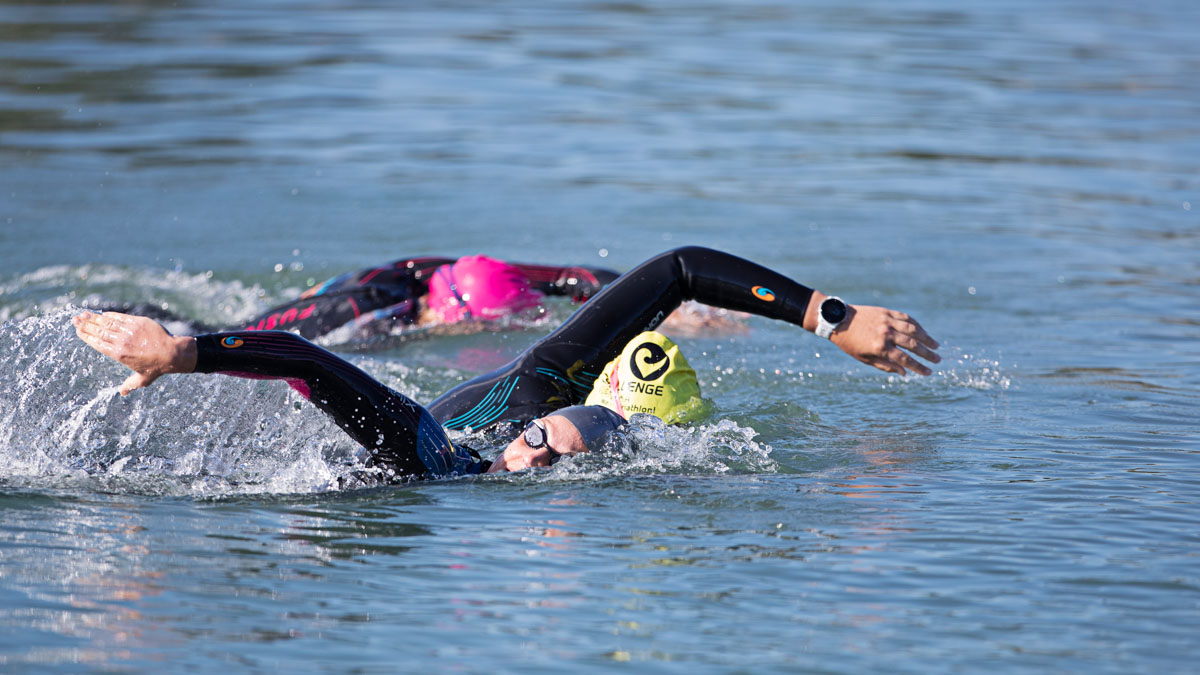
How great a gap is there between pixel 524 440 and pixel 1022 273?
19.7 ft

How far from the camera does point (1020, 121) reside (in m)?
16.1

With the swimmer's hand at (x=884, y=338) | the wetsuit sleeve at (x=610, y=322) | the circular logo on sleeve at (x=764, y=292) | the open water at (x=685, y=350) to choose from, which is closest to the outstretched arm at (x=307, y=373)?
the open water at (x=685, y=350)

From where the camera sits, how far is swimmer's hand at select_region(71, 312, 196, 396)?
407 cm

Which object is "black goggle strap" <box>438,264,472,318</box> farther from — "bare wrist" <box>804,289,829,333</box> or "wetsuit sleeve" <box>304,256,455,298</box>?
"bare wrist" <box>804,289,829,333</box>

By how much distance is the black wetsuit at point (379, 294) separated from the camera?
8195mm

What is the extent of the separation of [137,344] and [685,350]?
450 cm

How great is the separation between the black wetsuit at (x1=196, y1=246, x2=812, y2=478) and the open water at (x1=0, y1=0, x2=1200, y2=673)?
9.4 inches

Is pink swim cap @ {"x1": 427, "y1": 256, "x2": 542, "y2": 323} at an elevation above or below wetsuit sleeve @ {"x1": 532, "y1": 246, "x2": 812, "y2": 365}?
below

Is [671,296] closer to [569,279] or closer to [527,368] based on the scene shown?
[527,368]

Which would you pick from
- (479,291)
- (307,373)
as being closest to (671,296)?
(307,373)

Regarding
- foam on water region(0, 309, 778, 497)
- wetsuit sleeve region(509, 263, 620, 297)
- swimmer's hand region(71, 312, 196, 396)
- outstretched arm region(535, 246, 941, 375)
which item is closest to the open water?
foam on water region(0, 309, 778, 497)

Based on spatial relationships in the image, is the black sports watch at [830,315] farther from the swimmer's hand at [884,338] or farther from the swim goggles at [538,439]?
the swim goggles at [538,439]

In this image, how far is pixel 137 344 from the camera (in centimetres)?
407

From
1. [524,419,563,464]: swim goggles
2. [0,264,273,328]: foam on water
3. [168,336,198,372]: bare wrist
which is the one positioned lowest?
[0,264,273,328]: foam on water
